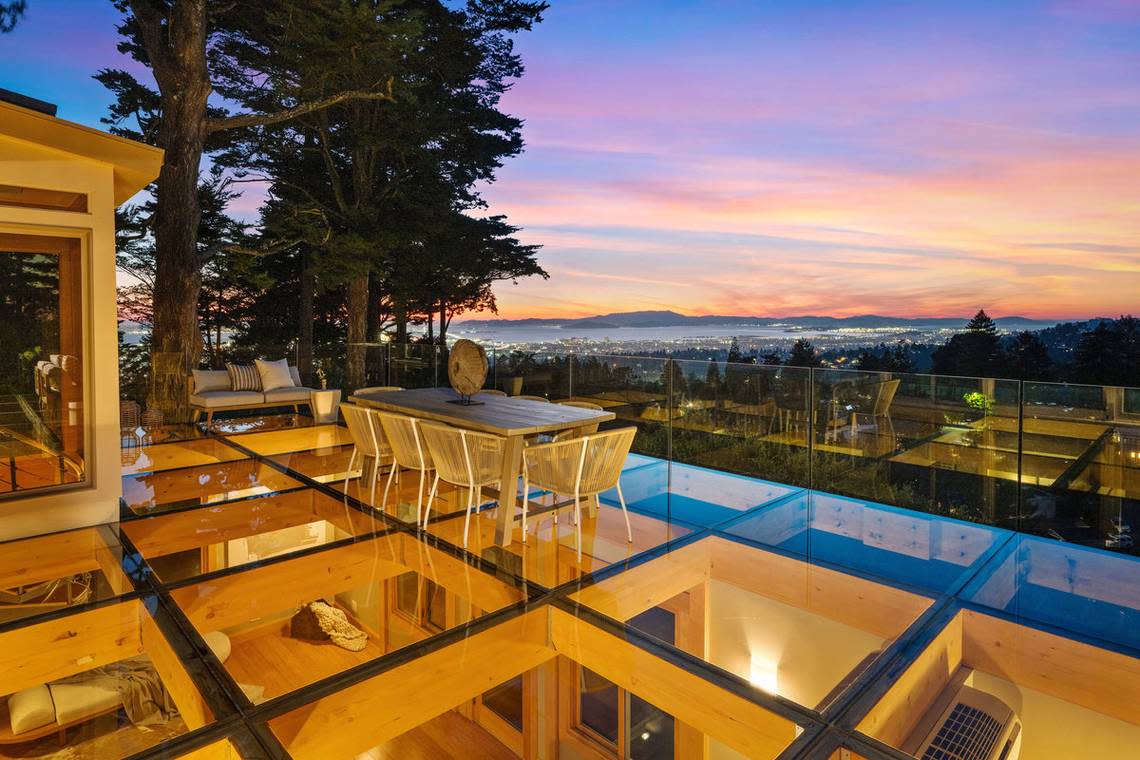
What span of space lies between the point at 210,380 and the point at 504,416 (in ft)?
18.6

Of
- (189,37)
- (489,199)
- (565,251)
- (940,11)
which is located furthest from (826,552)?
(565,251)

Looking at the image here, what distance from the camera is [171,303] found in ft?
28.0

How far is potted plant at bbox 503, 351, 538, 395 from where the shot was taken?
838 cm

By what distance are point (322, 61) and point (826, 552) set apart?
7.89m

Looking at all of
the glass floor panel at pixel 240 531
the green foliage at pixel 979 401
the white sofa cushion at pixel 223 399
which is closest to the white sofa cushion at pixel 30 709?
the glass floor panel at pixel 240 531

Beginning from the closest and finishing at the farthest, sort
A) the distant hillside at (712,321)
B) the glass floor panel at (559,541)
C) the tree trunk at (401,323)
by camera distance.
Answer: the glass floor panel at (559,541), the tree trunk at (401,323), the distant hillside at (712,321)

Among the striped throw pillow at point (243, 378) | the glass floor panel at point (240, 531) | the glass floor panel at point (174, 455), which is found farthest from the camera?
the striped throw pillow at point (243, 378)

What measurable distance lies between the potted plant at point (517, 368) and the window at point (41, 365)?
15.9ft

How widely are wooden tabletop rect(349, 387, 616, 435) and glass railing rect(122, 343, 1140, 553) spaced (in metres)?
1.37

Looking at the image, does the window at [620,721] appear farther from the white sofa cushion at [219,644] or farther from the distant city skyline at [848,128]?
the distant city skyline at [848,128]

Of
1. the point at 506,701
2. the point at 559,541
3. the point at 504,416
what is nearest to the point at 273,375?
the point at 504,416

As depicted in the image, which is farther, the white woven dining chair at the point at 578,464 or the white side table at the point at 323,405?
the white side table at the point at 323,405

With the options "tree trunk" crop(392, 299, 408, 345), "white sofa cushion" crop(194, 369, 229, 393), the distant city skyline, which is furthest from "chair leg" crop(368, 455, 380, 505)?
"tree trunk" crop(392, 299, 408, 345)

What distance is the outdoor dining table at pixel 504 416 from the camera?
3.88 m
